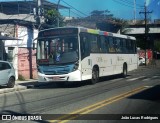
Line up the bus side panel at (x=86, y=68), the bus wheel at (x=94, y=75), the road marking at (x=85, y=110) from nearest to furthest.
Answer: the road marking at (x=85, y=110)
the bus side panel at (x=86, y=68)
the bus wheel at (x=94, y=75)

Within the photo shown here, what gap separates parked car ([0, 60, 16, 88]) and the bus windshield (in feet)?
5.97

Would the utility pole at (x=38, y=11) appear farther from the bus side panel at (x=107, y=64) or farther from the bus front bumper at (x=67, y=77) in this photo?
the bus front bumper at (x=67, y=77)

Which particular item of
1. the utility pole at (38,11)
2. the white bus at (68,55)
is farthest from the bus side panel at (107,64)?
the utility pole at (38,11)

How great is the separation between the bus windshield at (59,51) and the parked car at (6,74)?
182 cm

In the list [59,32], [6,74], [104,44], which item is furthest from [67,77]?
[104,44]

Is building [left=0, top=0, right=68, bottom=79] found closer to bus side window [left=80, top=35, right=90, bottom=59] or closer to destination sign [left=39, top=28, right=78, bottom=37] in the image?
destination sign [left=39, top=28, right=78, bottom=37]

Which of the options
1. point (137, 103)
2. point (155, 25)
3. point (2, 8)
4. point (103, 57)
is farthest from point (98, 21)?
point (137, 103)

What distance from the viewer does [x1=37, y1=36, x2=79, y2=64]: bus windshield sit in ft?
66.1

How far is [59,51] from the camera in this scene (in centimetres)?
2027

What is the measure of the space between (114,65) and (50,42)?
21.6 ft

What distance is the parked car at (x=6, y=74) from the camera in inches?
808

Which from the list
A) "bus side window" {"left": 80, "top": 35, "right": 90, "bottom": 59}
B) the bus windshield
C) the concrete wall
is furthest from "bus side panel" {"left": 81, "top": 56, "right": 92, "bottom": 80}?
the concrete wall

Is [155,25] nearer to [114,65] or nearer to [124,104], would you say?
[114,65]

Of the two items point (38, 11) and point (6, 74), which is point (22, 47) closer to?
point (38, 11)
